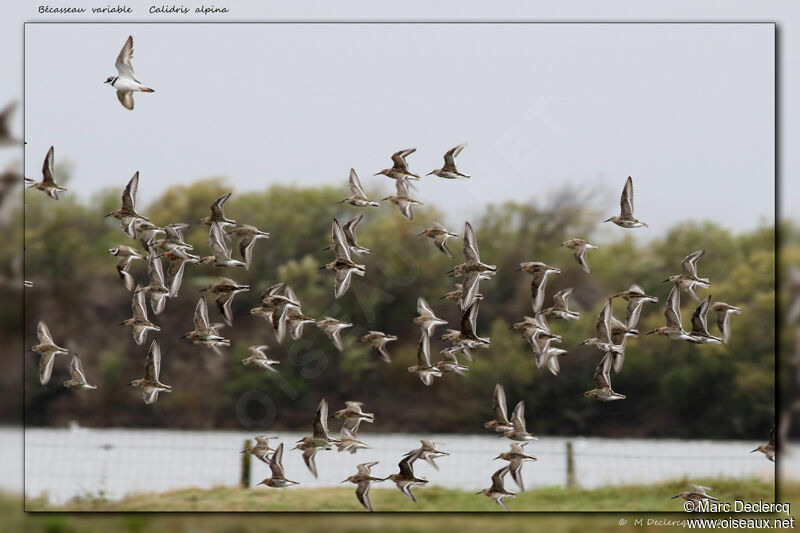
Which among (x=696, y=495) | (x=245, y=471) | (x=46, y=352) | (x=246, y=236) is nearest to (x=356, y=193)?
(x=246, y=236)

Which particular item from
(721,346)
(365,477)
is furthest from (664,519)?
(721,346)

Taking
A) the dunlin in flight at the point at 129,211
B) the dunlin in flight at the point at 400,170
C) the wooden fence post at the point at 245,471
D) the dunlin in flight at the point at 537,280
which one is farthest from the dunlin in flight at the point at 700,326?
the wooden fence post at the point at 245,471

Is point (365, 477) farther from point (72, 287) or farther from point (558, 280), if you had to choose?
point (72, 287)

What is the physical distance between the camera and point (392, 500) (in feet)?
34.9

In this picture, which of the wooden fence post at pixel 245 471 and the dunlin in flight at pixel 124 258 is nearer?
the dunlin in flight at pixel 124 258

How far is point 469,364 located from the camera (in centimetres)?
A: 1703

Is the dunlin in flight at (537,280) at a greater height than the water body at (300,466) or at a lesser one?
greater

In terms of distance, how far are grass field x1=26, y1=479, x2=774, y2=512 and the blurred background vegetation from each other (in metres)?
5.73

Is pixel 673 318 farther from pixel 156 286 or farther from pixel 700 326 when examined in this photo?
pixel 156 286

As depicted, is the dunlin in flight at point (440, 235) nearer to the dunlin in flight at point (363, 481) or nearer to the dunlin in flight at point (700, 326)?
the dunlin in flight at point (363, 481)

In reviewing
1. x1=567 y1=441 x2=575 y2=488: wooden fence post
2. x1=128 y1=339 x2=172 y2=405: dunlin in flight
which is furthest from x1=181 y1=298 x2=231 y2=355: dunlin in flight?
x1=567 y1=441 x2=575 y2=488: wooden fence post

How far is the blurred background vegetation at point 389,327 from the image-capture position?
54.7 feet

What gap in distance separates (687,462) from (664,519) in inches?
152

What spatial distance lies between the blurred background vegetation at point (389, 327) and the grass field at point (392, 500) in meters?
5.73
